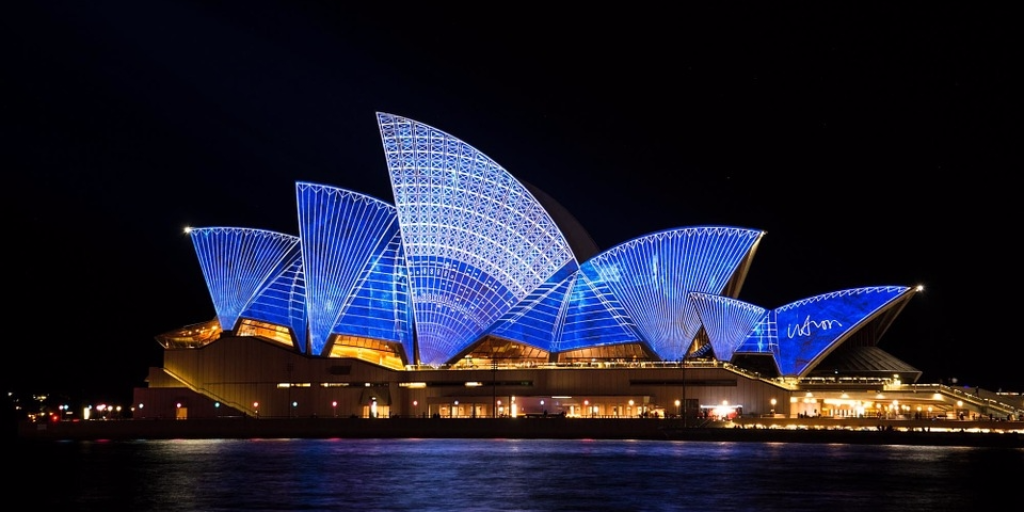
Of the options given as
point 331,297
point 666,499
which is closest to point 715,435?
point 331,297

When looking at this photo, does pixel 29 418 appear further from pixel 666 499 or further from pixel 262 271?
pixel 666 499

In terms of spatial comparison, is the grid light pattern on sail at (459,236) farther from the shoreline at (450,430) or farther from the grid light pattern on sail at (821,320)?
the grid light pattern on sail at (821,320)

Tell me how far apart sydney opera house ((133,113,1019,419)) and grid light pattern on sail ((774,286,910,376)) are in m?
0.14

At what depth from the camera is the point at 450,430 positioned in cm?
9656

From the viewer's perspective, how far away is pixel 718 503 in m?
43.7

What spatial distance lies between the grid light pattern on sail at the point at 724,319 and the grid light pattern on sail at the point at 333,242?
29000mm

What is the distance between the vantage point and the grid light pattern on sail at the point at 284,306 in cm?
10912

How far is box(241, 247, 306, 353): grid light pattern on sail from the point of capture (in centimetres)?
10912

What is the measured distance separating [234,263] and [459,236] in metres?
22.0

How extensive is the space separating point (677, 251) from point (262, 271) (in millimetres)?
38655
